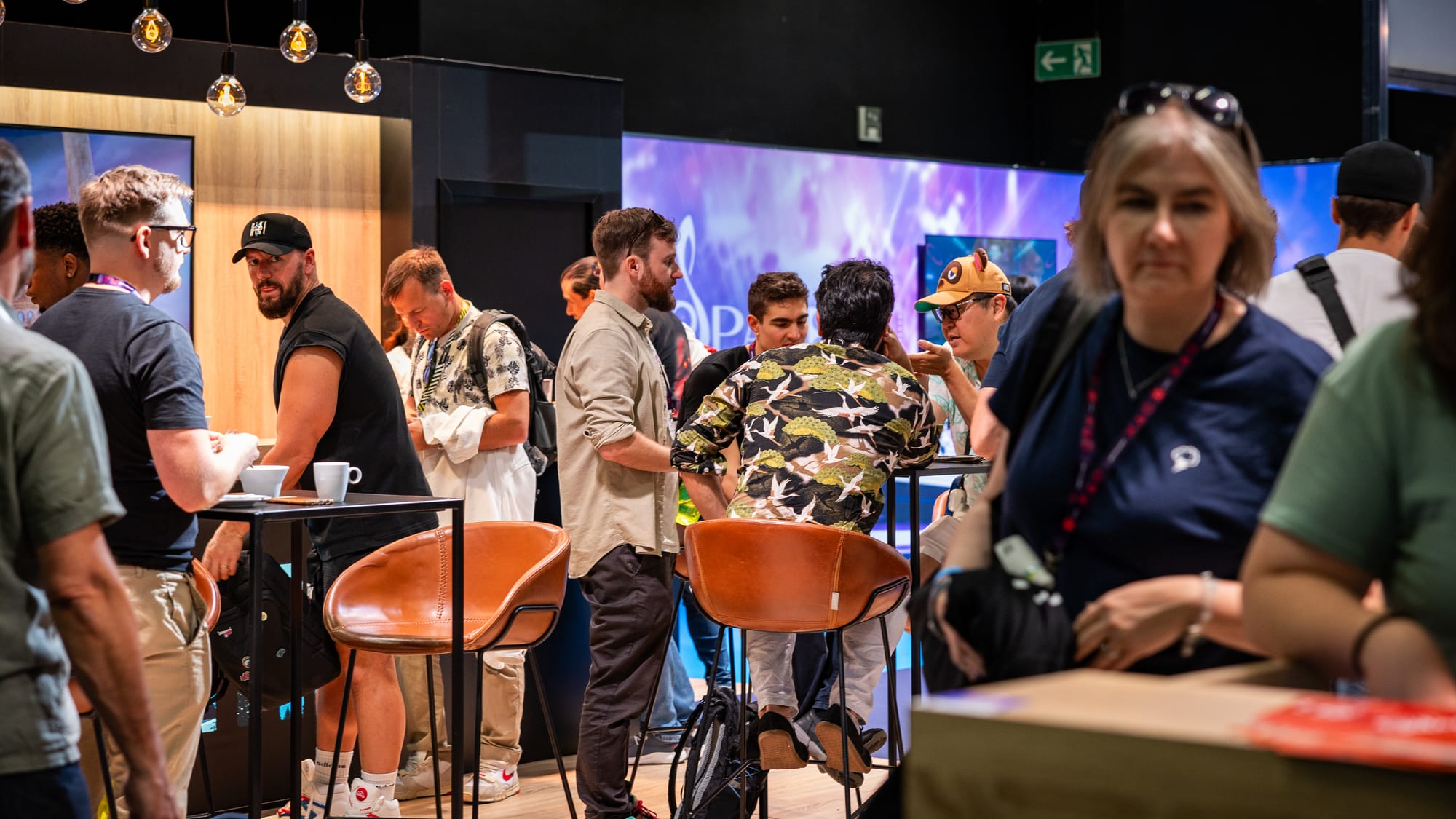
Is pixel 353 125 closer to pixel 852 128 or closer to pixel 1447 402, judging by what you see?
pixel 852 128

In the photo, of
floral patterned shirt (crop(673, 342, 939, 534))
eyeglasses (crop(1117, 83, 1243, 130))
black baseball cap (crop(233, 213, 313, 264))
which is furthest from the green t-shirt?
black baseball cap (crop(233, 213, 313, 264))

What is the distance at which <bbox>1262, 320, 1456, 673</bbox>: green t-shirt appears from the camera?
48.2 inches

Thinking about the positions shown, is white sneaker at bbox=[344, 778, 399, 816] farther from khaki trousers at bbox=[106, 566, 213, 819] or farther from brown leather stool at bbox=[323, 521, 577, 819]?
khaki trousers at bbox=[106, 566, 213, 819]

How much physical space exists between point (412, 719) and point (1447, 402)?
4.26m

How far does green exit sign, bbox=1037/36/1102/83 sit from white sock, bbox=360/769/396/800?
7736 millimetres

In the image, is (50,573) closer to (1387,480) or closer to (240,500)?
(1387,480)

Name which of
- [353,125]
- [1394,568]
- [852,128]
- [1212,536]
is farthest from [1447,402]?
[852,128]

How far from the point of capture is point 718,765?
156 inches

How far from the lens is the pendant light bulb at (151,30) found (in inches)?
196

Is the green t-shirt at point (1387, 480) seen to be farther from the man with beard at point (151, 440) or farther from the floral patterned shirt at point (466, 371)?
the floral patterned shirt at point (466, 371)

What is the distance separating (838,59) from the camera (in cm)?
941

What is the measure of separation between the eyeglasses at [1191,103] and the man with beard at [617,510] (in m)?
2.46

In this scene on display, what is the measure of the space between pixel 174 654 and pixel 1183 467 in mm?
2166

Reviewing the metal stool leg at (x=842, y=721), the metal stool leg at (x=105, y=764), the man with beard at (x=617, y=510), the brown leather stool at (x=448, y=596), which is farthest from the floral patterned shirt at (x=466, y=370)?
the metal stool leg at (x=105, y=764)
